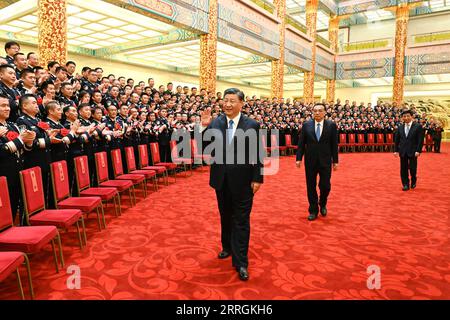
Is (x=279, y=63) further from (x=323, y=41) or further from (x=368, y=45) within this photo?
(x=368, y=45)

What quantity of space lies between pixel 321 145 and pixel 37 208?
10.1 ft

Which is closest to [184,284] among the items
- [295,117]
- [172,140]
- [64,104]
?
[64,104]

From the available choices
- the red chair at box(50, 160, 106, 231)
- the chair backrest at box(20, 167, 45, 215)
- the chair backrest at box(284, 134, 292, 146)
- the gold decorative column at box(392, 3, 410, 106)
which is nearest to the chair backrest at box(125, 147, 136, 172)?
the red chair at box(50, 160, 106, 231)

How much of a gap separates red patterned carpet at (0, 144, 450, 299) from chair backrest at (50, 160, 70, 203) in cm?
45

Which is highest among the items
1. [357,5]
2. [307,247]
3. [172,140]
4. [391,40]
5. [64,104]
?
[357,5]

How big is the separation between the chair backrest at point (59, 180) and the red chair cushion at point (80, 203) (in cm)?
6

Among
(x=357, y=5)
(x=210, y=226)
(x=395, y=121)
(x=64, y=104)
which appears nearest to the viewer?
(x=210, y=226)

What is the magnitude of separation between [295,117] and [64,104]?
9.01 metres

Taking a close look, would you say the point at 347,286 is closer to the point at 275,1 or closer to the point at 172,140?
the point at 172,140

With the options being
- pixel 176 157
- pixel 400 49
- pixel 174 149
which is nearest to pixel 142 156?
pixel 174 149

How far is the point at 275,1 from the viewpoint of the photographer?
14664 millimetres

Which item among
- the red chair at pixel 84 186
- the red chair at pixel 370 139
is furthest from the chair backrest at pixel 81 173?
the red chair at pixel 370 139

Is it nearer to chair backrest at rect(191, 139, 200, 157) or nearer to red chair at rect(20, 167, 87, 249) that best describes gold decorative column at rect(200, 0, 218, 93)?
chair backrest at rect(191, 139, 200, 157)

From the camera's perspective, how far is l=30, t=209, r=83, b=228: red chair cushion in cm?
256
